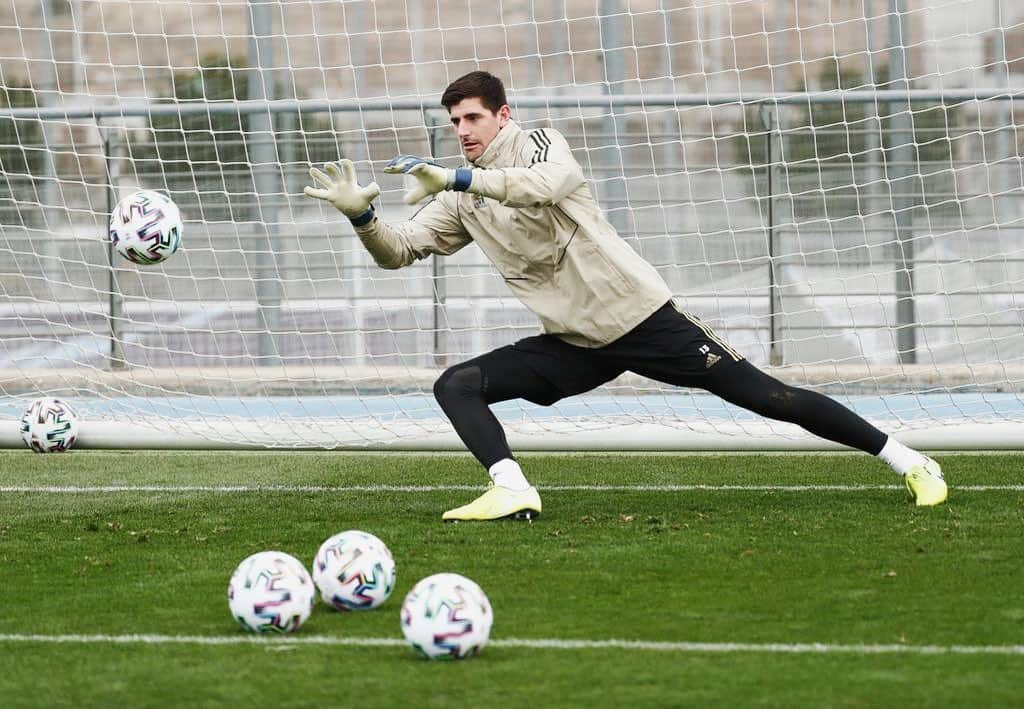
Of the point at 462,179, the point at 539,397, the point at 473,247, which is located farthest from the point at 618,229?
the point at 462,179

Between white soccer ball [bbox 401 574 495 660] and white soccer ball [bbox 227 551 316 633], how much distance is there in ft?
1.59

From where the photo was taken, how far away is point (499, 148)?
261 inches

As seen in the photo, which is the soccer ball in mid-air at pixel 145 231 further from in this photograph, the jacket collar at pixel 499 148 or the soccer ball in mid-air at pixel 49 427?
the soccer ball in mid-air at pixel 49 427

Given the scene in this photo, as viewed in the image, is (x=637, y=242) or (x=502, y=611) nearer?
(x=502, y=611)

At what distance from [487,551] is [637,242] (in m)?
5.42

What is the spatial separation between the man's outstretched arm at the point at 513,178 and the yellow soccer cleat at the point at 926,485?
6.23 feet

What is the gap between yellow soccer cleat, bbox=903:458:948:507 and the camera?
686 centimetres

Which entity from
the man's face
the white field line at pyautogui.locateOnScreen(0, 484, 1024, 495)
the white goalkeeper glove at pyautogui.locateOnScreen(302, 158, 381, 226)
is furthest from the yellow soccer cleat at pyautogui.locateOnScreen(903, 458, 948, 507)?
the white goalkeeper glove at pyautogui.locateOnScreen(302, 158, 381, 226)

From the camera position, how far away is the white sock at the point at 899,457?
6918 mm

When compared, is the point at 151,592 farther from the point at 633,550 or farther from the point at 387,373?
the point at 387,373

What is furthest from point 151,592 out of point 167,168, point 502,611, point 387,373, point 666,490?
point 167,168

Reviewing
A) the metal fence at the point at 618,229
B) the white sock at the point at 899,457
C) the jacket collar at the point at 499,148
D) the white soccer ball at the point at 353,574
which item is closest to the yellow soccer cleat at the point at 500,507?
the jacket collar at the point at 499,148

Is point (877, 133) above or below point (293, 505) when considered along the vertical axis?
above

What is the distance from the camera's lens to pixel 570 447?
805cm
